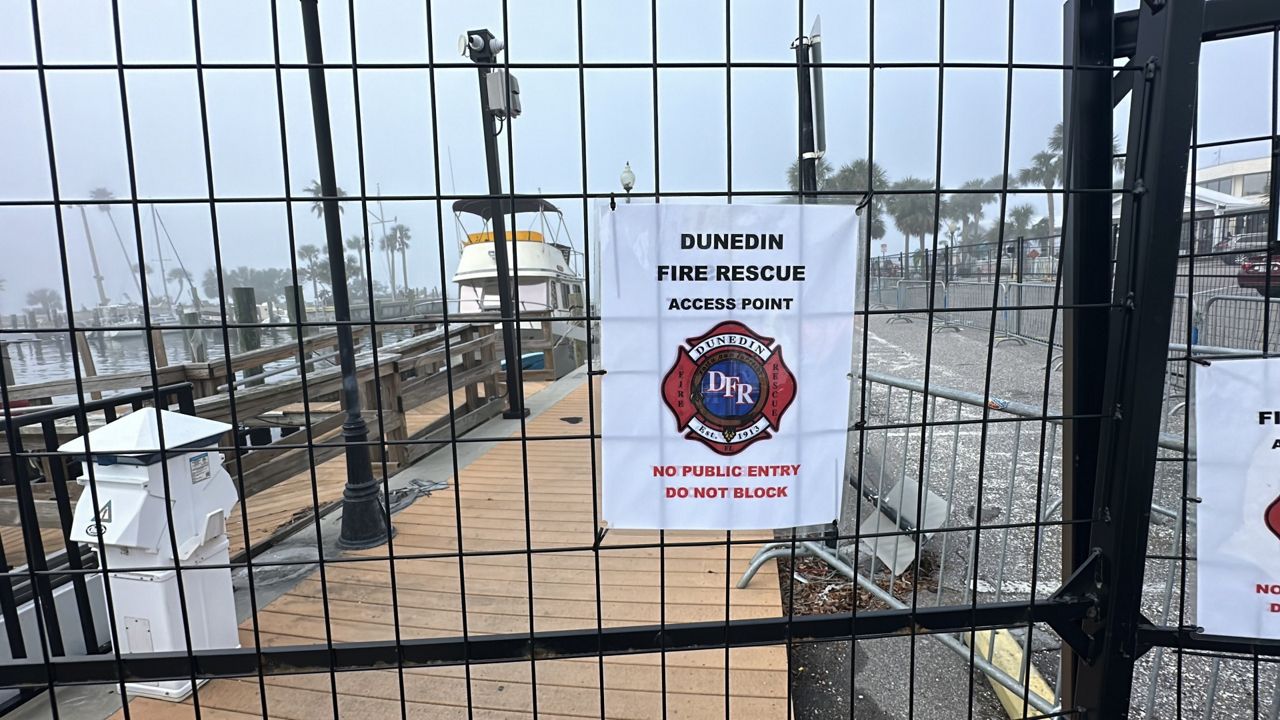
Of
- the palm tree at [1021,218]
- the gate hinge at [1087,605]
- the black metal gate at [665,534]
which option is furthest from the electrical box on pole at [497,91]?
the gate hinge at [1087,605]

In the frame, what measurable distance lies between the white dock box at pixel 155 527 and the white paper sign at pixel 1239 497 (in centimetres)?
301

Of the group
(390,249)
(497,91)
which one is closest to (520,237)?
(497,91)

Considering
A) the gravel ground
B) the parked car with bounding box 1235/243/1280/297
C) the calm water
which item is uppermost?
the parked car with bounding box 1235/243/1280/297

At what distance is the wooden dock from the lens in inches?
85.7

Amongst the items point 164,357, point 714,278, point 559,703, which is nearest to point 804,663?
point 559,703

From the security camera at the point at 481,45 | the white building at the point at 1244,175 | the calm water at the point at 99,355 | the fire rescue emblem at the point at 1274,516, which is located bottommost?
the fire rescue emblem at the point at 1274,516

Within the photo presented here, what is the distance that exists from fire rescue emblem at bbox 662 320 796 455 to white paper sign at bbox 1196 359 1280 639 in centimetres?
113

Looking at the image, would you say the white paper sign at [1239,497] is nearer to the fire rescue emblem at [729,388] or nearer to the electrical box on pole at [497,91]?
the fire rescue emblem at [729,388]

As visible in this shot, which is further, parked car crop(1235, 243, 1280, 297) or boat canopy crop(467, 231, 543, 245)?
boat canopy crop(467, 231, 543, 245)

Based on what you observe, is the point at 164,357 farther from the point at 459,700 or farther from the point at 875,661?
the point at 875,661

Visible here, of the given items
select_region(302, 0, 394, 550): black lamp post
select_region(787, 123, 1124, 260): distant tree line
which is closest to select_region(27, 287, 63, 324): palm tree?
select_region(302, 0, 394, 550): black lamp post

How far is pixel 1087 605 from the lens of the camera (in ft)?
5.47

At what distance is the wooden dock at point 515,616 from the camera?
218 cm

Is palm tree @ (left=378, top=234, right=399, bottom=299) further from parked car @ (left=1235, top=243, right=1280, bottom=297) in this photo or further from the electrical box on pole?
parked car @ (left=1235, top=243, right=1280, bottom=297)
